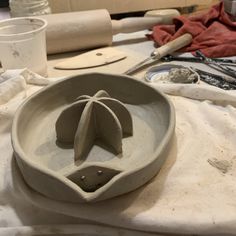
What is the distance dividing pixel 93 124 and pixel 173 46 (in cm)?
50

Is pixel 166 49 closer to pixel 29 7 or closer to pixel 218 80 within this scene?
pixel 218 80

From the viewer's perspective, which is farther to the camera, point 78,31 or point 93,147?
point 78,31

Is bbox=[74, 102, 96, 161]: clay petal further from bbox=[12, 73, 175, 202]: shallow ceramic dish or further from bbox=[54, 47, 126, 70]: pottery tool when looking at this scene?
bbox=[54, 47, 126, 70]: pottery tool

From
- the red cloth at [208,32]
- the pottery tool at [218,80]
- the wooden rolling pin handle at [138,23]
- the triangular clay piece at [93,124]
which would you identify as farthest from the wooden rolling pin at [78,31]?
the triangular clay piece at [93,124]

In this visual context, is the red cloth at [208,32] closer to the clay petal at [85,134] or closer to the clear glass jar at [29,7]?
the clear glass jar at [29,7]

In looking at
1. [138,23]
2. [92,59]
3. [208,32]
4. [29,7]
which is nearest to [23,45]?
[92,59]

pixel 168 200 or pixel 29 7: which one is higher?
pixel 29 7

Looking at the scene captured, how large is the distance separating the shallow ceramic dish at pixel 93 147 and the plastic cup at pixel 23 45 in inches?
8.5

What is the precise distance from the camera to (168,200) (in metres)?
0.47

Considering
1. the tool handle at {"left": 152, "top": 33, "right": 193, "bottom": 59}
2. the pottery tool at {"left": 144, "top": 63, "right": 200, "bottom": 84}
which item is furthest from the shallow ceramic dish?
the tool handle at {"left": 152, "top": 33, "right": 193, "bottom": 59}

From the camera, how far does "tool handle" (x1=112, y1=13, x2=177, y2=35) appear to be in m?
1.08

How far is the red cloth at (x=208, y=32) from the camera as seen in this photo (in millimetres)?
959

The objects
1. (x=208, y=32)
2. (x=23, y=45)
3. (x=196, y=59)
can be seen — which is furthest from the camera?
(x=208, y=32)

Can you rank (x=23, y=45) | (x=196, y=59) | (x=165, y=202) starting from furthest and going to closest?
(x=196, y=59), (x=23, y=45), (x=165, y=202)
